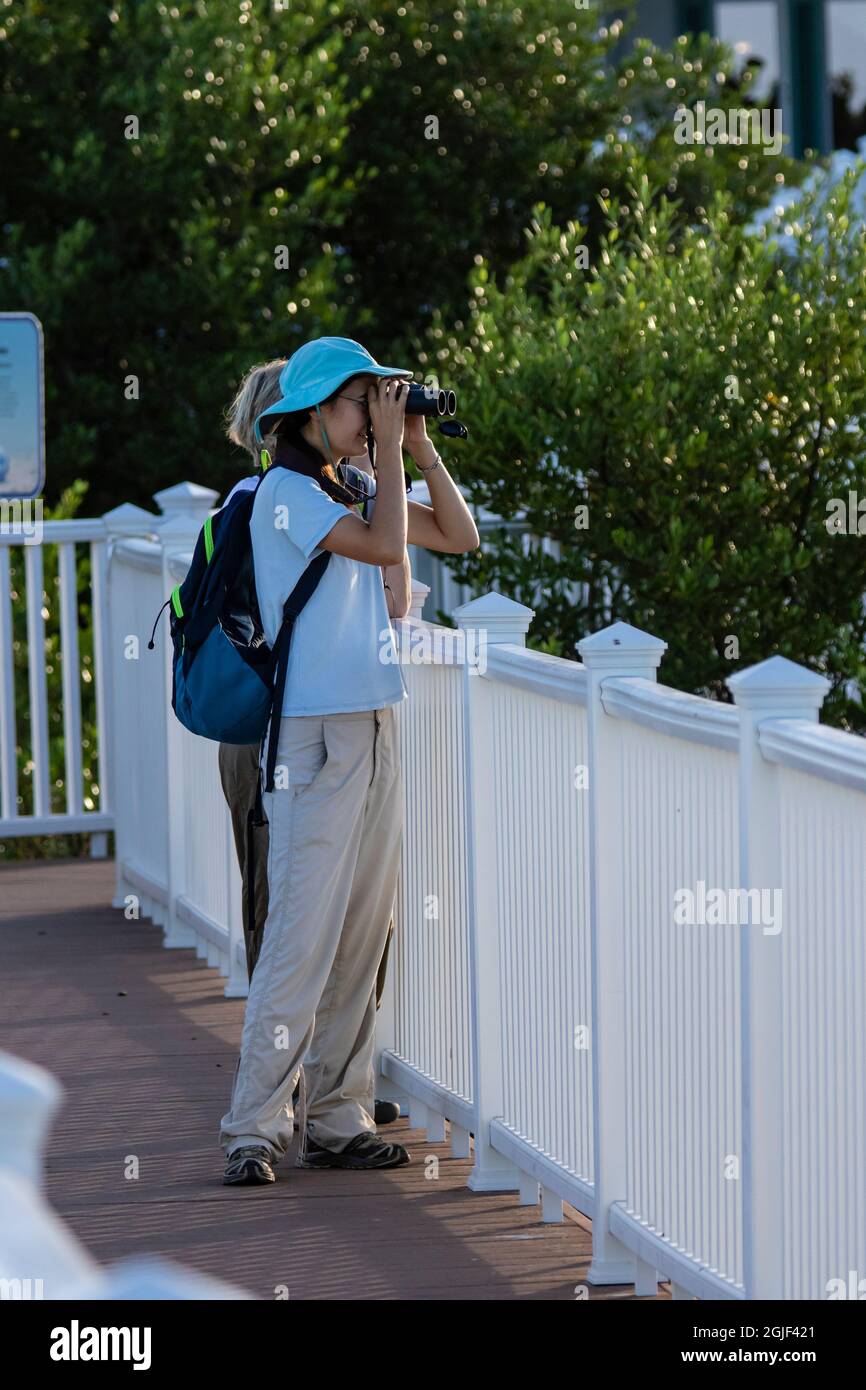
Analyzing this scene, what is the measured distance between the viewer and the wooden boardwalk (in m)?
4.18

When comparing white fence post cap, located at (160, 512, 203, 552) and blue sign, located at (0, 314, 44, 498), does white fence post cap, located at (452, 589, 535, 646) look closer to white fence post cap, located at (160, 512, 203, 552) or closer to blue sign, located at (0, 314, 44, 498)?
white fence post cap, located at (160, 512, 203, 552)

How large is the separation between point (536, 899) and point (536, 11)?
9.18 metres

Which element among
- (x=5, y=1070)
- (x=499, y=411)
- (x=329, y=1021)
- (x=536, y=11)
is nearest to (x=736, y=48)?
(x=536, y=11)

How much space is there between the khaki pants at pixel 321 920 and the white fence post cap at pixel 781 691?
1.61m

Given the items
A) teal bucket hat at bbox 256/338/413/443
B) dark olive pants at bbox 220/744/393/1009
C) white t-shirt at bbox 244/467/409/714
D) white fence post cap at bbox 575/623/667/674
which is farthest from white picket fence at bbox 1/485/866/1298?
teal bucket hat at bbox 256/338/413/443

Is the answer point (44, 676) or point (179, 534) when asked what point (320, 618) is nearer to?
point (179, 534)

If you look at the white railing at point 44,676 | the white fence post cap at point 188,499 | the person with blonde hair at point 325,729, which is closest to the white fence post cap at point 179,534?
the white fence post cap at point 188,499

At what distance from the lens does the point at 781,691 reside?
10.3 ft

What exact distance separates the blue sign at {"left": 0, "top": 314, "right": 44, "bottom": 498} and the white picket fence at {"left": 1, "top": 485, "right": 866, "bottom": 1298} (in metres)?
3.27

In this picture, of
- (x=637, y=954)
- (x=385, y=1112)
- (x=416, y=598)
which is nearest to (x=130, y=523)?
(x=416, y=598)

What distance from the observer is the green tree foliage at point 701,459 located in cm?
752

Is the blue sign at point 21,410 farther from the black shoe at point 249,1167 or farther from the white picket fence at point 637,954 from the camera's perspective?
the black shoe at point 249,1167

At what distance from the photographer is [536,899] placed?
434 cm
